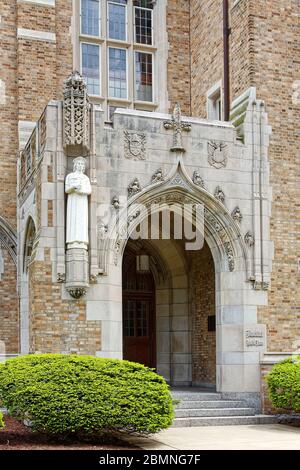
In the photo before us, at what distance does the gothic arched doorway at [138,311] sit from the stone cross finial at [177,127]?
13.6 ft

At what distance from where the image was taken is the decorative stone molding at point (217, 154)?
16.0 m

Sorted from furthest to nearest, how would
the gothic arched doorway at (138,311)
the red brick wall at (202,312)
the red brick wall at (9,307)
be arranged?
the gothic arched doorway at (138,311) → the red brick wall at (202,312) → the red brick wall at (9,307)

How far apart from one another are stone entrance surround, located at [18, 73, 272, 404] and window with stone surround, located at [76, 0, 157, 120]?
4.05 m

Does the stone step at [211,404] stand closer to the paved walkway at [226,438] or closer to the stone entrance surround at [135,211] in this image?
the stone entrance surround at [135,211]

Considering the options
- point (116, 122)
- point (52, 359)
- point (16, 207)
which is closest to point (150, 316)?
point (16, 207)

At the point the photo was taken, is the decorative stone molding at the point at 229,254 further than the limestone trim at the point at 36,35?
No

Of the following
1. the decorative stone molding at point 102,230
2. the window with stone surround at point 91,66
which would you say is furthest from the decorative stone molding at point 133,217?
the window with stone surround at point 91,66

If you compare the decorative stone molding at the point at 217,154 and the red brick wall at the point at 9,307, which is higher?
the decorative stone molding at the point at 217,154

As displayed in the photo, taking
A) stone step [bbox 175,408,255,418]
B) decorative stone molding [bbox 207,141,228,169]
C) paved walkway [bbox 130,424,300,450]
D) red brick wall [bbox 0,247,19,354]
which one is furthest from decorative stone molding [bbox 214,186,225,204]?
red brick wall [bbox 0,247,19,354]

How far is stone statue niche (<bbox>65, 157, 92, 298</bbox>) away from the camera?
560 inches
